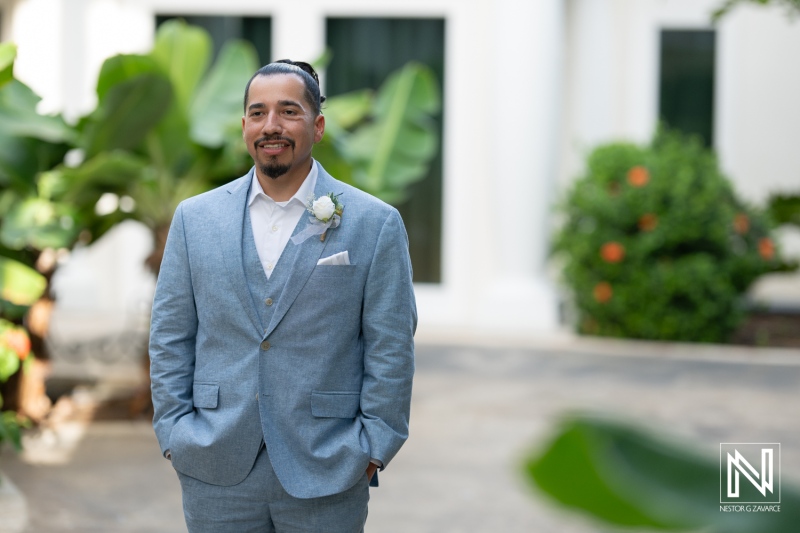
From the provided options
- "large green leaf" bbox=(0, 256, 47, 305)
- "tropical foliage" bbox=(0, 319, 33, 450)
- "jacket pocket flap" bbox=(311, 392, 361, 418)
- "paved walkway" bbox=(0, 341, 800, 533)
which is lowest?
"paved walkway" bbox=(0, 341, 800, 533)

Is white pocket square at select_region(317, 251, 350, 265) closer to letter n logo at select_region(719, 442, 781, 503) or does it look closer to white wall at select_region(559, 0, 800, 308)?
letter n logo at select_region(719, 442, 781, 503)

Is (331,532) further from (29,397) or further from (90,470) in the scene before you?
(29,397)

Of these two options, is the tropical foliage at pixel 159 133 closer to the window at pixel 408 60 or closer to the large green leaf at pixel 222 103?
the large green leaf at pixel 222 103

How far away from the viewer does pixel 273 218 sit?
2.72 metres

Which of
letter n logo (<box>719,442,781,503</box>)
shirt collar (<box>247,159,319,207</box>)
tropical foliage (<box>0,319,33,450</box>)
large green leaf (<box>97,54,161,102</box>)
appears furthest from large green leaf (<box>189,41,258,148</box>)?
letter n logo (<box>719,442,781,503</box>)

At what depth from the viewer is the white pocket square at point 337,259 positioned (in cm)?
264

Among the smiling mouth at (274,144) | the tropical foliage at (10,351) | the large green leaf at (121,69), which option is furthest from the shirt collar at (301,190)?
the large green leaf at (121,69)

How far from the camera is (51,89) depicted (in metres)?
11.1

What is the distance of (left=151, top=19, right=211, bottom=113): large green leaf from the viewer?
677 centimetres

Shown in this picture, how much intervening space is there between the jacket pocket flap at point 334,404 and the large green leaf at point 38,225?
139 inches

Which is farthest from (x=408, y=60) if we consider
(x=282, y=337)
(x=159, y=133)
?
(x=282, y=337)

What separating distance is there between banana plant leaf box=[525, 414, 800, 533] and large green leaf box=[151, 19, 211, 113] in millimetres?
6508

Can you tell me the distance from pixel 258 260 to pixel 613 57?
9.90m

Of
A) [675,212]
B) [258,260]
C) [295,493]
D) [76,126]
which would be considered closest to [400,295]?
[258,260]
